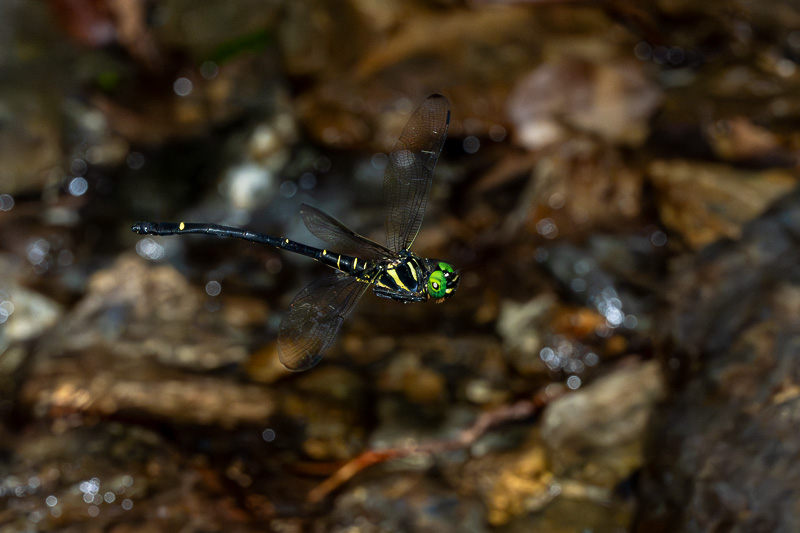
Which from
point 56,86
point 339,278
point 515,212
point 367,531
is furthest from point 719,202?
point 56,86

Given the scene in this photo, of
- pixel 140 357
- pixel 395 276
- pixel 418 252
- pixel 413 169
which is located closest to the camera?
pixel 413 169

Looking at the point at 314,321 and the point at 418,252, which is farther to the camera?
the point at 418,252

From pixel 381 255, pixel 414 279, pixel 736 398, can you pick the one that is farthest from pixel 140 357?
pixel 736 398

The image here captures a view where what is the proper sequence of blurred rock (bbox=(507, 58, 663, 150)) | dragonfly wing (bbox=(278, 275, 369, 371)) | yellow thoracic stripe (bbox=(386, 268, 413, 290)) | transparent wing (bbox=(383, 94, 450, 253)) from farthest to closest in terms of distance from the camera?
blurred rock (bbox=(507, 58, 663, 150)), yellow thoracic stripe (bbox=(386, 268, 413, 290)), transparent wing (bbox=(383, 94, 450, 253)), dragonfly wing (bbox=(278, 275, 369, 371))

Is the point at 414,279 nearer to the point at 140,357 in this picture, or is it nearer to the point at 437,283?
the point at 437,283

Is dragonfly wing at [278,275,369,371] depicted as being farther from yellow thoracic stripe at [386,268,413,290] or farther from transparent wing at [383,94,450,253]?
transparent wing at [383,94,450,253]

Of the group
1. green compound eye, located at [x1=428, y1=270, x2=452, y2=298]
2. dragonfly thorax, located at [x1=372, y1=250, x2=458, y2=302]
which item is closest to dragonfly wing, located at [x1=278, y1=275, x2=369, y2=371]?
dragonfly thorax, located at [x1=372, y1=250, x2=458, y2=302]

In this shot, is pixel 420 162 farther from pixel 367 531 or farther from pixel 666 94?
pixel 666 94
